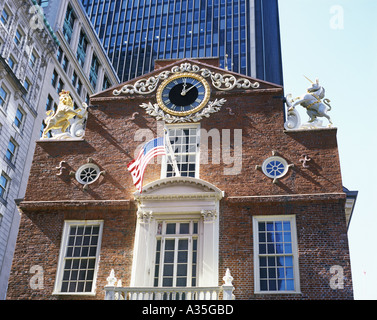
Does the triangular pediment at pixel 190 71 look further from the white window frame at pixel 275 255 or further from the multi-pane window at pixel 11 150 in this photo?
the multi-pane window at pixel 11 150

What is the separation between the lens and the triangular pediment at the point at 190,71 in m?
23.5

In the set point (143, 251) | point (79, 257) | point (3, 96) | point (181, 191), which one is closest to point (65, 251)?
point (79, 257)

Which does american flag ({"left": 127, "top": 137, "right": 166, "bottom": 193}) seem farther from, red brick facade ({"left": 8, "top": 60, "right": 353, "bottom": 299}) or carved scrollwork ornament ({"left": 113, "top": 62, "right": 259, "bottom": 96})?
carved scrollwork ornament ({"left": 113, "top": 62, "right": 259, "bottom": 96})

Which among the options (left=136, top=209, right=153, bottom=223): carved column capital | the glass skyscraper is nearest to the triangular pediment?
(left=136, top=209, right=153, bottom=223): carved column capital

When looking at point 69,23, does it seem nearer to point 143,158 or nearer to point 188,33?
point 188,33

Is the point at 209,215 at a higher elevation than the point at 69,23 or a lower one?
lower

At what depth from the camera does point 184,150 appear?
74.2 feet

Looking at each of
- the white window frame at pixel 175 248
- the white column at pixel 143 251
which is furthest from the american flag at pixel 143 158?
the white window frame at pixel 175 248

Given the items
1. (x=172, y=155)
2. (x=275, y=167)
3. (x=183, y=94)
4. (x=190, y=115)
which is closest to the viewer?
(x=275, y=167)

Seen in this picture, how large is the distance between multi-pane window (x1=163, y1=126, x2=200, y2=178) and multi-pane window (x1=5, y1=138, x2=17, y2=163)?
26425 millimetres

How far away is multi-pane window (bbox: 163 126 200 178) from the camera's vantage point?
72.7 ft

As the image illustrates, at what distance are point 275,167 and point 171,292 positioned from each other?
6.49 meters

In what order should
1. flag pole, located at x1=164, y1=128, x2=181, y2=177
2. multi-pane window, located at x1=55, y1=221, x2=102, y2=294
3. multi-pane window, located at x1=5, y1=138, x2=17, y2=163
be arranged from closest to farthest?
multi-pane window, located at x1=55, y1=221, x2=102, y2=294 → flag pole, located at x1=164, y1=128, x2=181, y2=177 → multi-pane window, located at x1=5, y1=138, x2=17, y2=163

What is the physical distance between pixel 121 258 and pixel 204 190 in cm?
388
